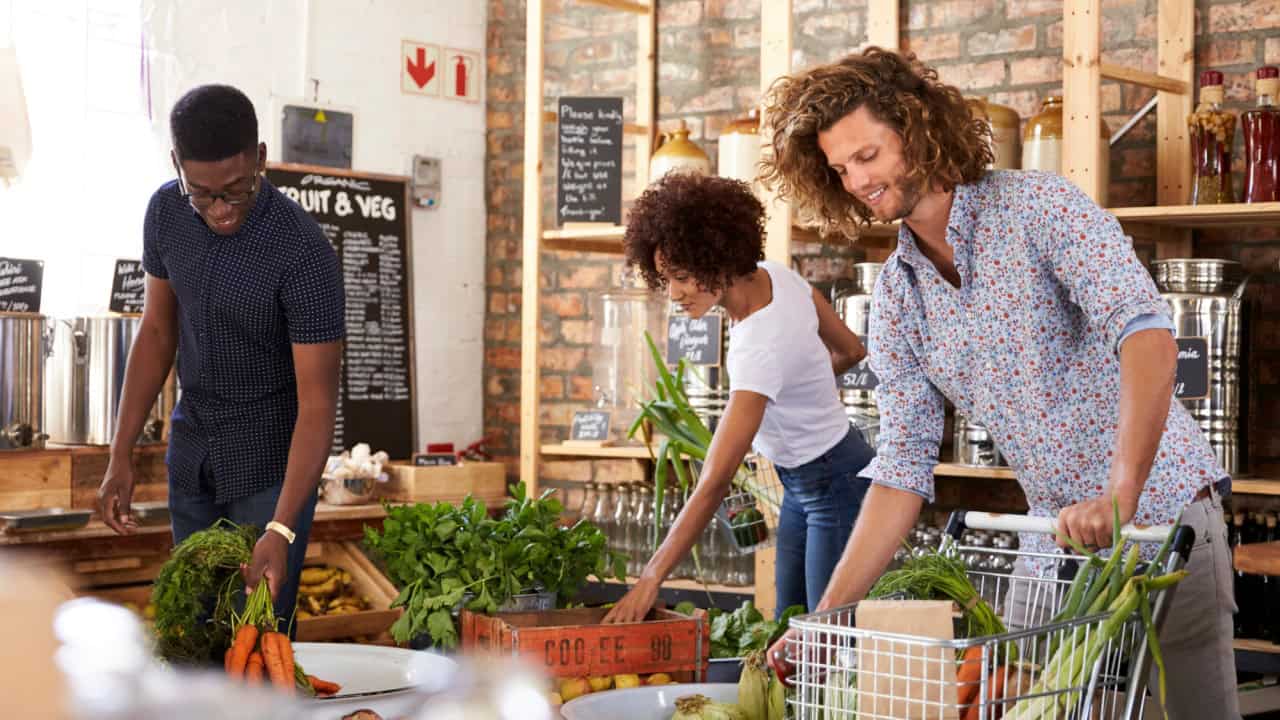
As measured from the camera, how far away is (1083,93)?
10.7ft

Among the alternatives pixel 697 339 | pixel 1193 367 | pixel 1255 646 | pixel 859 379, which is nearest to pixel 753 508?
pixel 859 379

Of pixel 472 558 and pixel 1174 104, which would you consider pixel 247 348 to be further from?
pixel 1174 104

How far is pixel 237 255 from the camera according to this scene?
7.07 ft

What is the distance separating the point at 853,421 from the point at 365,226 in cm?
193

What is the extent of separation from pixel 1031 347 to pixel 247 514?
1.26 meters

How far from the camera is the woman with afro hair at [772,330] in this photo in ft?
8.58

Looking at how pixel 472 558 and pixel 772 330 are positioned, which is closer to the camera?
pixel 472 558

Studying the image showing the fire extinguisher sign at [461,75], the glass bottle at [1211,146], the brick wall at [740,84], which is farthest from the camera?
the fire extinguisher sign at [461,75]

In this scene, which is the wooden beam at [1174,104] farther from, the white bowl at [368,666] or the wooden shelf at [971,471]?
the white bowl at [368,666]

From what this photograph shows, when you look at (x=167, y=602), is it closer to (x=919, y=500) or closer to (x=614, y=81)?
(x=919, y=500)

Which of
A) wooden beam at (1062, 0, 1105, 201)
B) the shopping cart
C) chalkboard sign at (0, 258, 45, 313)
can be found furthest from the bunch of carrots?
chalkboard sign at (0, 258, 45, 313)

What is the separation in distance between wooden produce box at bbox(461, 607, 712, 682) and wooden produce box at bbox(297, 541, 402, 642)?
5.77ft

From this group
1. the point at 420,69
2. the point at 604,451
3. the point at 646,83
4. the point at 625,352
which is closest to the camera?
the point at 604,451

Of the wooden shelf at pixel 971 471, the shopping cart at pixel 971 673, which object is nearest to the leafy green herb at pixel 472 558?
the shopping cart at pixel 971 673
